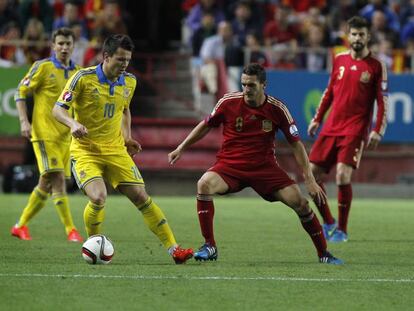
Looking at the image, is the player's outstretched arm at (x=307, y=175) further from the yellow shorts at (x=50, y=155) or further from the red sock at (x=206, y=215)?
the yellow shorts at (x=50, y=155)

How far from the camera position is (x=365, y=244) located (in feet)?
41.4

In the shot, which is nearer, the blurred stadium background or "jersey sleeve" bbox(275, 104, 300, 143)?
"jersey sleeve" bbox(275, 104, 300, 143)

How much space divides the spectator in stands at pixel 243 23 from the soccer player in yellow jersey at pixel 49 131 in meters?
10.4

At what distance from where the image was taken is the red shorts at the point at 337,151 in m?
13.1

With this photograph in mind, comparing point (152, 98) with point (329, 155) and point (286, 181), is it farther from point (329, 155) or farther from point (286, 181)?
point (286, 181)

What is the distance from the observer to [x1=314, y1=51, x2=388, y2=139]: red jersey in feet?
42.7

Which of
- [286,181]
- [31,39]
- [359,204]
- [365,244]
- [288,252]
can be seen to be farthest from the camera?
[31,39]

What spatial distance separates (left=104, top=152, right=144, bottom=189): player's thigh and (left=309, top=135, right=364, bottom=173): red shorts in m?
3.37

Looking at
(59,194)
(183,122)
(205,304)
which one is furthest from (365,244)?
(183,122)

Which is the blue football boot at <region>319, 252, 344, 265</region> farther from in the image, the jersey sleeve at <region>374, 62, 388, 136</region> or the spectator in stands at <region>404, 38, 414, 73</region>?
the spectator in stands at <region>404, 38, 414, 73</region>

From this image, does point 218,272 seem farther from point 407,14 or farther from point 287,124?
point 407,14

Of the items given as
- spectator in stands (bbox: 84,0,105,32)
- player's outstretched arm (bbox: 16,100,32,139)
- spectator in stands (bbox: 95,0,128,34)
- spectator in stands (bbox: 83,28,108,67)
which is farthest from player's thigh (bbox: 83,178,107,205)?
spectator in stands (bbox: 84,0,105,32)

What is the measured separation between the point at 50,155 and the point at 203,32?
404 inches

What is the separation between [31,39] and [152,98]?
275cm
